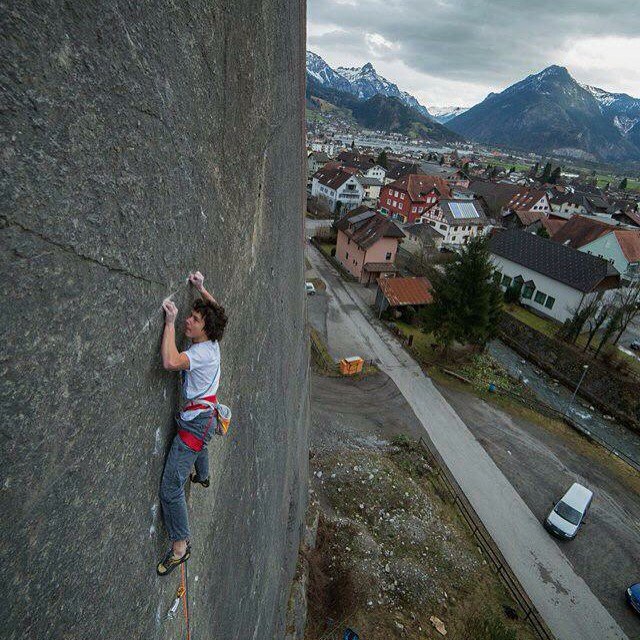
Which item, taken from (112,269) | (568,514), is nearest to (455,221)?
(568,514)

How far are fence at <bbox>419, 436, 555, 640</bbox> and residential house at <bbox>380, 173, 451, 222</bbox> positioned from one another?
56.3 meters

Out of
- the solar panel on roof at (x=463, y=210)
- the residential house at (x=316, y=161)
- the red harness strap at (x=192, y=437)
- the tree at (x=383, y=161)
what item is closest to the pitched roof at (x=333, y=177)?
the solar panel on roof at (x=463, y=210)

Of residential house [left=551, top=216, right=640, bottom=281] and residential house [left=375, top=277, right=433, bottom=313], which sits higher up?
residential house [left=551, top=216, right=640, bottom=281]

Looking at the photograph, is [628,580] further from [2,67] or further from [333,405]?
[2,67]

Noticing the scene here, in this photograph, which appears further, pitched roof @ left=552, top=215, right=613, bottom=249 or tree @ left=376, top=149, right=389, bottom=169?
tree @ left=376, top=149, right=389, bottom=169

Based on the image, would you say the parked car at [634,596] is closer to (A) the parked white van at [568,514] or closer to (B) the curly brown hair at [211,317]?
(A) the parked white van at [568,514]

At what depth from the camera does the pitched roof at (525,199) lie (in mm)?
85750

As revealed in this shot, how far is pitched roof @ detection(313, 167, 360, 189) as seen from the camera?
7325cm

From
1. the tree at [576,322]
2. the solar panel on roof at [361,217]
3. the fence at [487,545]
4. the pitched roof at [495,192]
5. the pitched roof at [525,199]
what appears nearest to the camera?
the fence at [487,545]

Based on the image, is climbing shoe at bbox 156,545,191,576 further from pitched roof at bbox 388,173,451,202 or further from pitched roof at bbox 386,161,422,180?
pitched roof at bbox 386,161,422,180

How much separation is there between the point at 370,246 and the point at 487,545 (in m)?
30.4

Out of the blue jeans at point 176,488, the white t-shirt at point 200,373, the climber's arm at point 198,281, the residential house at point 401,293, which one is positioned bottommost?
the residential house at point 401,293

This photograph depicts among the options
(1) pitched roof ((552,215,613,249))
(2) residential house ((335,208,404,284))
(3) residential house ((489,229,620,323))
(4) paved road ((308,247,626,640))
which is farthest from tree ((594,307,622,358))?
(1) pitched roof ((552,215,613,249))

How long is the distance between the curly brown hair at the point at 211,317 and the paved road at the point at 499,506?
55.4ft
